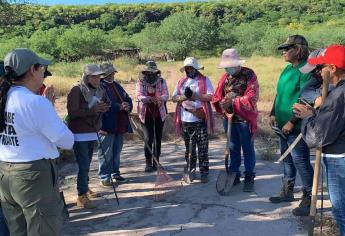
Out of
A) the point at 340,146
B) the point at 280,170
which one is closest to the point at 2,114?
the point at 340,146

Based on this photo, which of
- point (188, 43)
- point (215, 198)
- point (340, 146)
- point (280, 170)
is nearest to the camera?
point (340, 146)

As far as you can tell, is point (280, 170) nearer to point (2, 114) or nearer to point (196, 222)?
point (196, 222)

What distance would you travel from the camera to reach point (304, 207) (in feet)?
16.5

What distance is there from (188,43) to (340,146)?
33800 millimetres

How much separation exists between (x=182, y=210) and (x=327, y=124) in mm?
2432

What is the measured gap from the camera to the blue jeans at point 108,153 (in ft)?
20.3

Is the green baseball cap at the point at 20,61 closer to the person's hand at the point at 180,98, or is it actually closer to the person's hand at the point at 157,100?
the person's hand at the point at 180,98

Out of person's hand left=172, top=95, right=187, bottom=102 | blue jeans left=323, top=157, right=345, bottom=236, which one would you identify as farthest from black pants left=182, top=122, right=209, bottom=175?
blue jeans left=323, top=157, right=345, bottom=236

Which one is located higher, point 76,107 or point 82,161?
point 76,107

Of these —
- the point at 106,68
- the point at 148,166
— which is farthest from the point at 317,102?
the point at 148,166

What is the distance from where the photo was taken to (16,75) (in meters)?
3.22

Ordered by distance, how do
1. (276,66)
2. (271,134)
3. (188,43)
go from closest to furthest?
(271,134), (276,66), (188,43)

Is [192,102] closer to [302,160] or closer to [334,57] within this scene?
[302,160]

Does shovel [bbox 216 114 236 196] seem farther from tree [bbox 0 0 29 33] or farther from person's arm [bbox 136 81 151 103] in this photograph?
tree [bbox 0 0 29 33]
